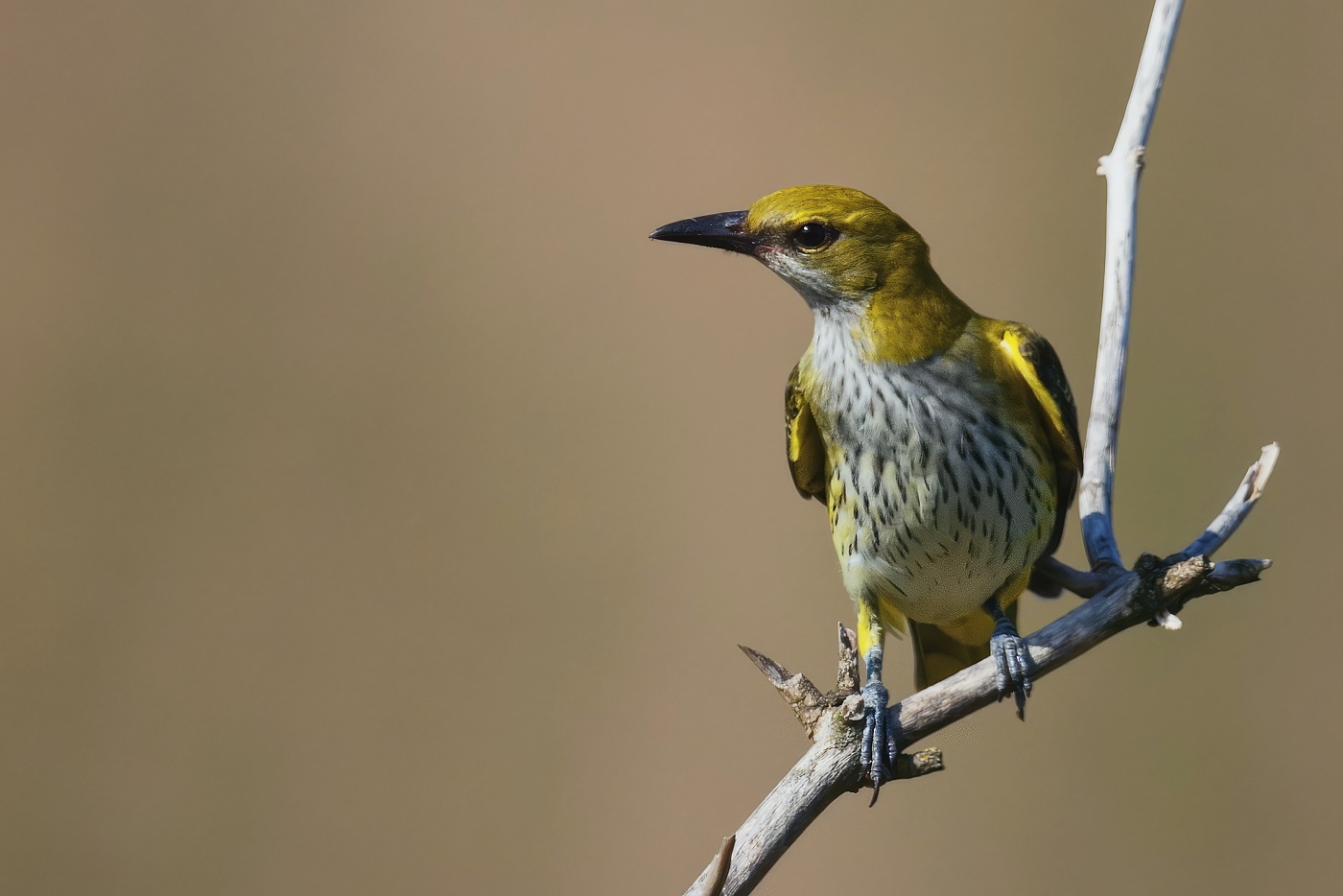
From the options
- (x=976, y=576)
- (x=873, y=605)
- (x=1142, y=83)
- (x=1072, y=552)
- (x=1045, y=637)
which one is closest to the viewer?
(x=1045, y=637)

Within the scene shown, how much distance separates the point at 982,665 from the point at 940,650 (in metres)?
1.35

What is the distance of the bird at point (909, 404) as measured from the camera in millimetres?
2869

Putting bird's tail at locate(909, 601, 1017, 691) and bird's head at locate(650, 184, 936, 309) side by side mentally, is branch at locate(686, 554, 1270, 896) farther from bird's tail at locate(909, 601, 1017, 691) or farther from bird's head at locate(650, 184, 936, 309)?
bird's tail at locate(909, 601, 1017, 691)

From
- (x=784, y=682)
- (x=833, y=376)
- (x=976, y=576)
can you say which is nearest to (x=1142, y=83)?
(x=833, y=376)

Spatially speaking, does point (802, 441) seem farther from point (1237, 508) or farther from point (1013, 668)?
point (1237, 508)

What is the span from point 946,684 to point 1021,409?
95 cm

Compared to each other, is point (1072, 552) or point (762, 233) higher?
point (762, 233)

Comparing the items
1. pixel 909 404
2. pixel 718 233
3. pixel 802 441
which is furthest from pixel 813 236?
pixel 802 441

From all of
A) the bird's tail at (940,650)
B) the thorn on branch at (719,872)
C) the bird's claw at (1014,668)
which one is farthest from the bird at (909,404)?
the thorn on branch at (719,872)

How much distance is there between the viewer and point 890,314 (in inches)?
114

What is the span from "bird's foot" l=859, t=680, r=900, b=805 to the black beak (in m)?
1.21

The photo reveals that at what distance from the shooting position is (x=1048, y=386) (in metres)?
3.02

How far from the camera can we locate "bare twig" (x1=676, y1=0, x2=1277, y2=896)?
215 centimetres

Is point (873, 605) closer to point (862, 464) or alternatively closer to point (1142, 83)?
point (862, 464)
